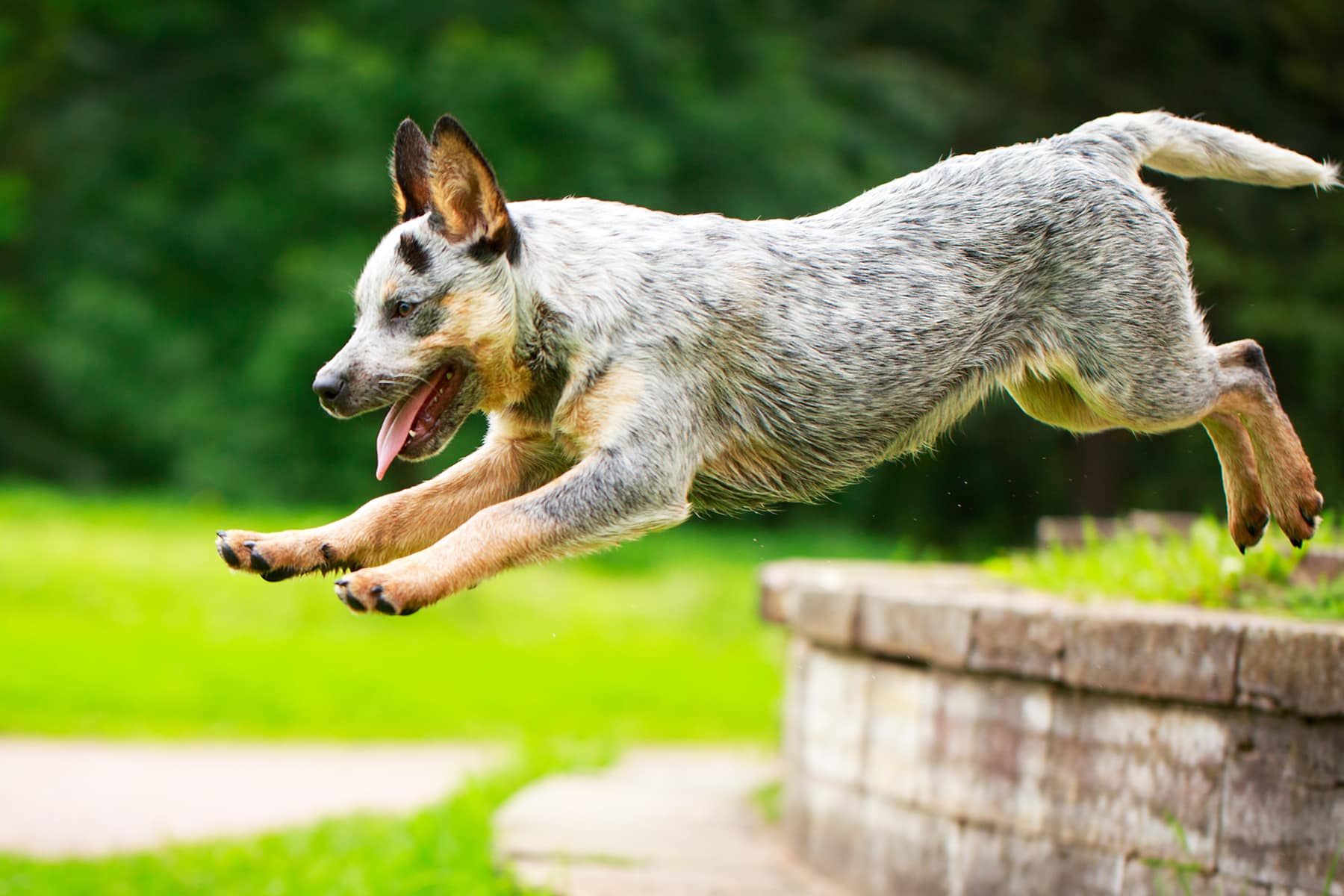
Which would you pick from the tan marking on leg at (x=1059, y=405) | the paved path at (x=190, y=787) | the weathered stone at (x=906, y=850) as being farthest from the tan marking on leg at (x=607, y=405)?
the paved path at (x=190, y=787)

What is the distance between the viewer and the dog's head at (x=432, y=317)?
8.11 ft

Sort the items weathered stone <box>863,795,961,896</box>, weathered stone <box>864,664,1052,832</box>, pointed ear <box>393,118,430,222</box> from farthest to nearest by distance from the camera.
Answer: weathered stone <box>863,795,961,896</box>
weathered stone <box>864,664,1052,832</box>
pointed ear <box>393,118,430,222</box>

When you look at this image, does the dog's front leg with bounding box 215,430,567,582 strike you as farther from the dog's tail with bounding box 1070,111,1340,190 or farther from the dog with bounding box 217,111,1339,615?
the dog's tail with bounding box 1070,111,1340,190

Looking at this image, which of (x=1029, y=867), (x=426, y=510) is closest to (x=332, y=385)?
(x=426, y=510)

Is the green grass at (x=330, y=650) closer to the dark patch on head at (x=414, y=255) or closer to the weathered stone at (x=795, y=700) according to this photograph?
the weathered stone at (x=795, y=700)

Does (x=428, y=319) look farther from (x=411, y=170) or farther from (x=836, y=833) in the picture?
(x=836, y=833)

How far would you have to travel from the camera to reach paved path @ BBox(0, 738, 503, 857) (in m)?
7.68

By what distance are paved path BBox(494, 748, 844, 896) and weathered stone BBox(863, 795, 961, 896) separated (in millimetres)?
Result: 277

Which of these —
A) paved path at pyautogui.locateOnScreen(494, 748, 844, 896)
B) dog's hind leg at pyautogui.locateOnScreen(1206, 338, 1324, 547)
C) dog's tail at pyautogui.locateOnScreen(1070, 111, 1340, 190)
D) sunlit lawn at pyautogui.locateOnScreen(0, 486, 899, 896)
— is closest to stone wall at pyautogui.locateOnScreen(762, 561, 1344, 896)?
paved path at pyautogui.locateOnScreen(494, 748, 844, 896)

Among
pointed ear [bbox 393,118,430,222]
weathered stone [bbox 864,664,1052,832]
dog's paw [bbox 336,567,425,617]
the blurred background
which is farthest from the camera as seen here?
the blurred background

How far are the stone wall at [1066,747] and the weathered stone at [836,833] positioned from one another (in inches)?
0.5

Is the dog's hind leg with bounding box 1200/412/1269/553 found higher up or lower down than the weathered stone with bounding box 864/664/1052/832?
higher up

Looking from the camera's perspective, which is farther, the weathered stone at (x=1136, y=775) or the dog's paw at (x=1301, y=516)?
the weathered stone at (x=1136, y=775)

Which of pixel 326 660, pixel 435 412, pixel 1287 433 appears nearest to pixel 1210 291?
pixel 326 660
